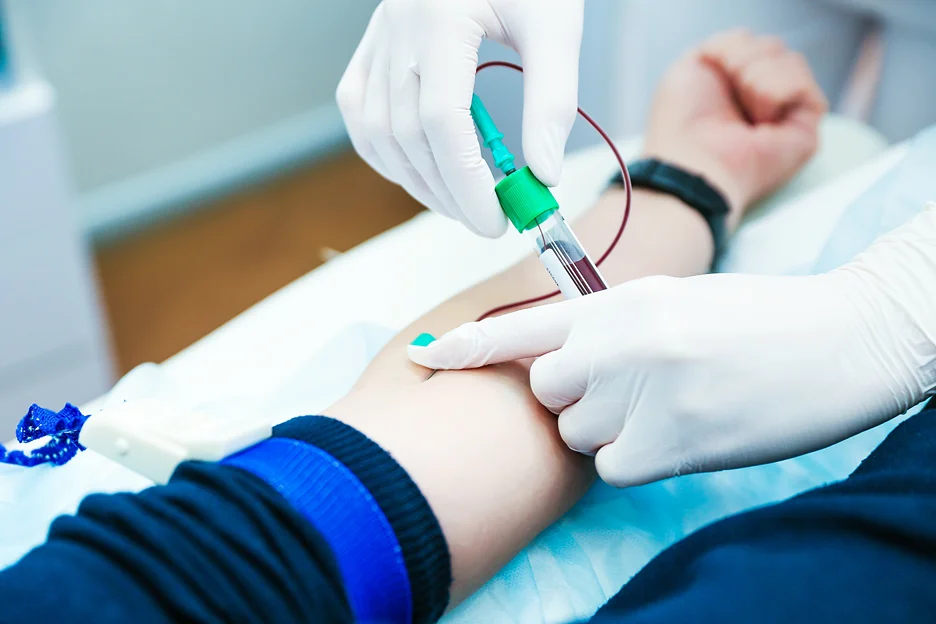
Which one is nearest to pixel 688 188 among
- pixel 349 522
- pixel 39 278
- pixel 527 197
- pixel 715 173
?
pixel 715 173

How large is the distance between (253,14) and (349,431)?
163cm

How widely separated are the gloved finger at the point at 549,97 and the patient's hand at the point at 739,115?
38 centimetres

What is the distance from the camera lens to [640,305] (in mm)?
624

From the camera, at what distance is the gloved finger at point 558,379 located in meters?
0.64

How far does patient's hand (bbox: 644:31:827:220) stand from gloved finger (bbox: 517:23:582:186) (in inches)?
14.9

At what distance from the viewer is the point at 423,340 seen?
28.9 inches

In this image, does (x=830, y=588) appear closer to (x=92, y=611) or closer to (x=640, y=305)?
(x=640, y=305)

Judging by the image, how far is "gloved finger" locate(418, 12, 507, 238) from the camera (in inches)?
27.2

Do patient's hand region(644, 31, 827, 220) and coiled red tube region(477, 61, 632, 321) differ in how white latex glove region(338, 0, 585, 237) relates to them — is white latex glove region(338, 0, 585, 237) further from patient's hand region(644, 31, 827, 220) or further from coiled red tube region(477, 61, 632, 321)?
patient's hand region(644, 31, 827, 220)

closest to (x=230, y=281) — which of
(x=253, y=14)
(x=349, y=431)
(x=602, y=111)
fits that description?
(x=253, y=14)

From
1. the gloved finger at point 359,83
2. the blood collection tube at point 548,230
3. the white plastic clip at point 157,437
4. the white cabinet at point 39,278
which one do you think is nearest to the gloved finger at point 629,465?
the blood collection tube at point 548,230

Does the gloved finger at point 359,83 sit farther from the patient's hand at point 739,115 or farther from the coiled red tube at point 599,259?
the patient's hand at point 739,115

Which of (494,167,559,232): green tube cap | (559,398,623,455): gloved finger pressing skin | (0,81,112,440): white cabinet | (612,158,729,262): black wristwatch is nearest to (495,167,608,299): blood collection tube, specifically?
(494,167,559,232): green tube cap

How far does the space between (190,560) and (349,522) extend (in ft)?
0.36
